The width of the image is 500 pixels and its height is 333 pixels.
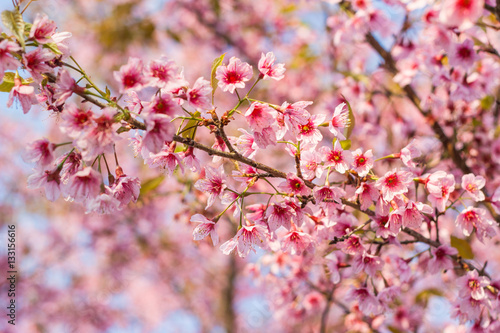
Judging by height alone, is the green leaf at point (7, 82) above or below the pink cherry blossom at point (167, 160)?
above

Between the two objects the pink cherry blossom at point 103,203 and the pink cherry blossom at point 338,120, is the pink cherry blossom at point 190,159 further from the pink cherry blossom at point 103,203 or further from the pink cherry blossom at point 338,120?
the pink cherry blossom at point 338,120

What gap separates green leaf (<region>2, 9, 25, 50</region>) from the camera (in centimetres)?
110

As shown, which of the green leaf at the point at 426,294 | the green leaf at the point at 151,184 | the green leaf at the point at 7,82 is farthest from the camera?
the green leaf at the point at 426,294

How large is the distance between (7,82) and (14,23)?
0.88 feet

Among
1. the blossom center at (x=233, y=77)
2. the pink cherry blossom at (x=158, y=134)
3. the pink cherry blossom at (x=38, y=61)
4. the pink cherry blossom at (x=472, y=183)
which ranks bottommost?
the pink cherry blossom at (x=472, y=183)

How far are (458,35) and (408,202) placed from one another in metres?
1.19

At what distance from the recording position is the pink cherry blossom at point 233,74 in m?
1.38

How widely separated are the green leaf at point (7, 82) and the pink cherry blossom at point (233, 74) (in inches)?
27.6

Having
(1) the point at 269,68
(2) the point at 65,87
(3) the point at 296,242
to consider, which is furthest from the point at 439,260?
(2) the point at 65,87

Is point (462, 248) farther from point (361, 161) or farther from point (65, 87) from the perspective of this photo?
point (65, 87)

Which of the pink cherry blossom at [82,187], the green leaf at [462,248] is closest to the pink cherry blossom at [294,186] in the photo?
the pink cherry blossom at [82,187]

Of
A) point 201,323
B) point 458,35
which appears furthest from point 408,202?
point 201,323

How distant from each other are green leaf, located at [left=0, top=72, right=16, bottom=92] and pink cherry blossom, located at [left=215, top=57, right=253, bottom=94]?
701mm

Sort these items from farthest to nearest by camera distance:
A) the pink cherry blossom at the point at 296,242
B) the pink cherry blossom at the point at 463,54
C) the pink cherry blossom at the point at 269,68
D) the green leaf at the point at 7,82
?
the pink cherry blossom at the point at 463,54, the pink cherry blossom at the point at 296,242, the pink cherry blossom at the point at 269,68, the green leaf at the point at 7,82
